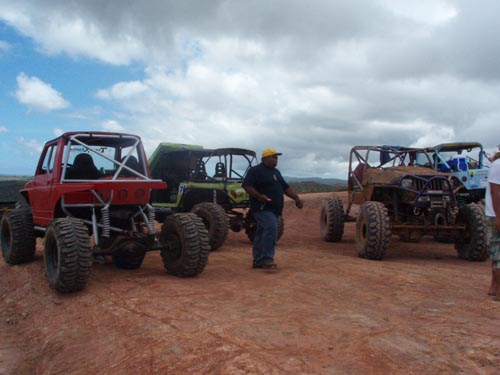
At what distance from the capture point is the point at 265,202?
20.6 ft

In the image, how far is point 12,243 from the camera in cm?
668

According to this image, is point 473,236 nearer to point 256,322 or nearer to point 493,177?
point 493,177

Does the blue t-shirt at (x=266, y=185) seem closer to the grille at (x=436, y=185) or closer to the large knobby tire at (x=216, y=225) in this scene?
the large knobby tire at (x=216, y=225)

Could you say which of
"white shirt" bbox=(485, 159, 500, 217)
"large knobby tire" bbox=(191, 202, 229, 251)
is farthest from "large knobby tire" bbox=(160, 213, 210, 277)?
"white shirt" bbox=(485, 159, 500, 217)

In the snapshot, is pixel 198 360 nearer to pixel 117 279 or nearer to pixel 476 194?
pixel 117 279

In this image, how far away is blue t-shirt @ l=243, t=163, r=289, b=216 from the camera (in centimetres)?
630

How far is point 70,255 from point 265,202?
2683 millimetres

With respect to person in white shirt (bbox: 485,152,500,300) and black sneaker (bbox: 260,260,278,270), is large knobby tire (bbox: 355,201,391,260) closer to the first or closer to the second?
black sneaker (bbox: 260,260,278,270)

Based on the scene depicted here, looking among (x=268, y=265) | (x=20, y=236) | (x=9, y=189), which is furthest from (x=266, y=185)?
(x=9, y=189)

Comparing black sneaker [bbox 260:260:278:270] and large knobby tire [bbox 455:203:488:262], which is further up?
large knobby tire [bbox 455:203:488:262]

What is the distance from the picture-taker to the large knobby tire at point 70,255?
4.75 metres

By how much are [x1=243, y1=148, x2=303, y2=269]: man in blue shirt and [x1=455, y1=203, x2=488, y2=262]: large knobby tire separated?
10.7ft

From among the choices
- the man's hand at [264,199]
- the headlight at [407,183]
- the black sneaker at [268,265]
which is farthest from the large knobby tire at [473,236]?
the man's hand at [264,199]

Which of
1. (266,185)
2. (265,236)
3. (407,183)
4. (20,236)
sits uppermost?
(407,183)
